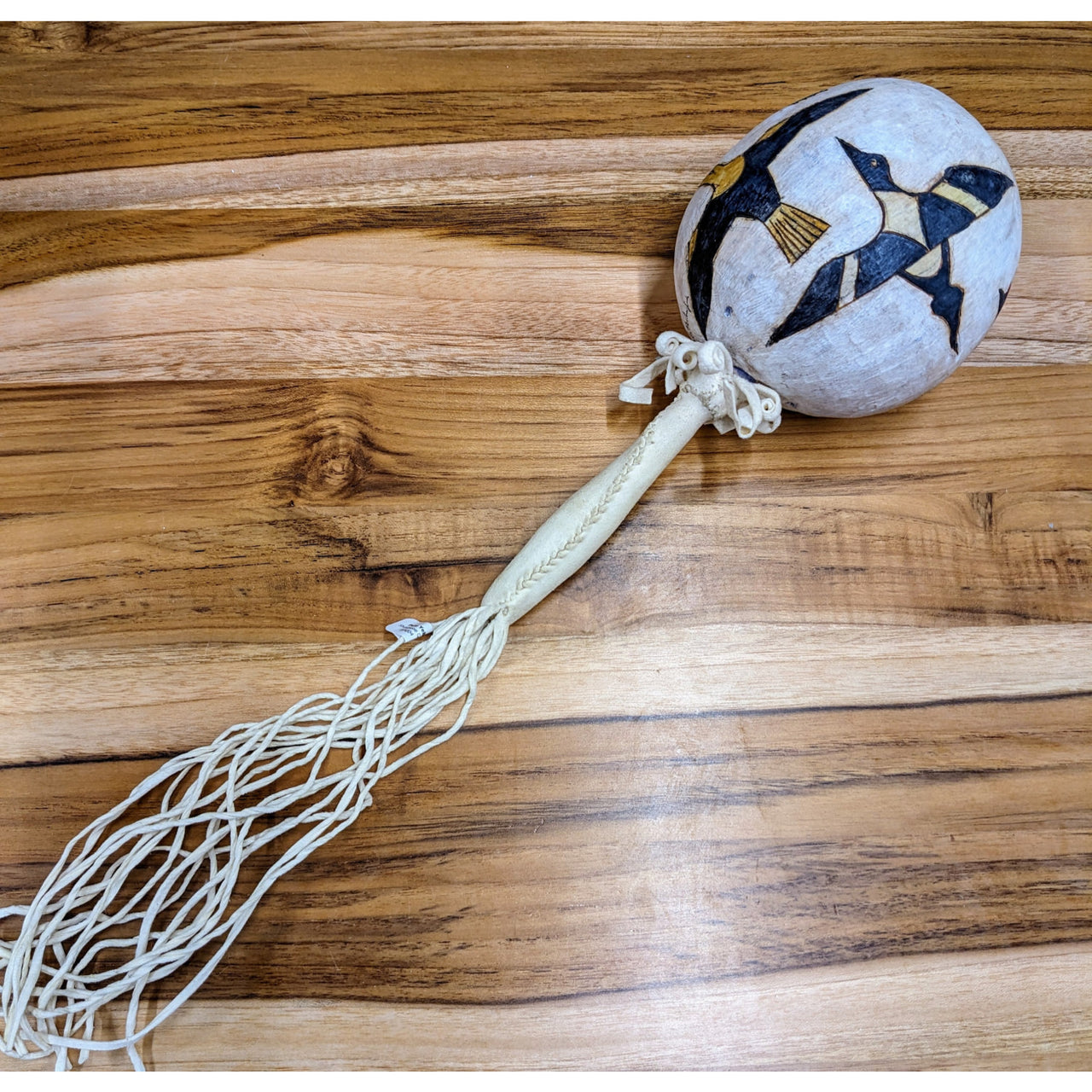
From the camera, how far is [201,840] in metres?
0.80

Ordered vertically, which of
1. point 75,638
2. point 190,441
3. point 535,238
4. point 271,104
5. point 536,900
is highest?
point 271,104

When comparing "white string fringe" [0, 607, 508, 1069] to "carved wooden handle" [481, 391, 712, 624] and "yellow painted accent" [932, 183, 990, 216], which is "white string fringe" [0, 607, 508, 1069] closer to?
"carved wooden handle" [481, 391, 712, 624]

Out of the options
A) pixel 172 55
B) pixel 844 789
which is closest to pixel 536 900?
pixel 844 789

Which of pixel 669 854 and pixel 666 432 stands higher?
pixel 666 432

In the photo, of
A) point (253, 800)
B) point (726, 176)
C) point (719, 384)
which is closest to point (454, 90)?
point (726, 176)

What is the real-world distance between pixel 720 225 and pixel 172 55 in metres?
0.65

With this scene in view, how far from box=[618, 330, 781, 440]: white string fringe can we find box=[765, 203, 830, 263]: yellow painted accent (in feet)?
0.30

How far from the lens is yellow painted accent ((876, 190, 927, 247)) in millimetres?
744

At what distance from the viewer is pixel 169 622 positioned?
853 mm

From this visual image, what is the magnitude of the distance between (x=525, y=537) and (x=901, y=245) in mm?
391

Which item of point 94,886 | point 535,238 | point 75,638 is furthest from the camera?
point 535,238

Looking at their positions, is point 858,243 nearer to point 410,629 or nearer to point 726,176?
point 726,176

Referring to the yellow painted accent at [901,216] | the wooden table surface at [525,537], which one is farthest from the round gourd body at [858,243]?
the wooden table surface at [525,537]

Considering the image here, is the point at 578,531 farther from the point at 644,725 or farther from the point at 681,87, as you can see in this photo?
the point at 681,87
